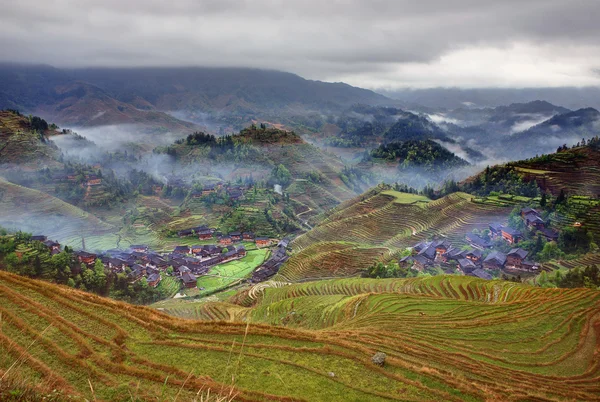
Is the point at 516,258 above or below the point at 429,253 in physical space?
above

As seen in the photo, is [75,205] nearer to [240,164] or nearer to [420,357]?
[240,164]

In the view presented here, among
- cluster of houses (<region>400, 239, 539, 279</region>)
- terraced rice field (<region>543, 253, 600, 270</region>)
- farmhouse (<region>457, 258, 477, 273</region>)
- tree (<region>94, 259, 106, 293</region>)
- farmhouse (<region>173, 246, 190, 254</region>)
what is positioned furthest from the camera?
farmhouse (<region>173, 246, 190, 254</region>)

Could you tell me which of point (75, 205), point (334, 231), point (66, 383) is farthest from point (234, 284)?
point (75, 205)

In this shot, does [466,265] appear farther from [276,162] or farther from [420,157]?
[420,157]

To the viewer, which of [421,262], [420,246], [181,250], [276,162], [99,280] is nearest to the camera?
[99,280]

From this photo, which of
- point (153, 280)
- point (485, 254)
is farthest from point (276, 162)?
point (485, 254)

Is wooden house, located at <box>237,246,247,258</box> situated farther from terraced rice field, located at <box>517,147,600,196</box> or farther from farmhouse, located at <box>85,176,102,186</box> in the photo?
terraced rice field, located at <box>517,147,600,196</box>

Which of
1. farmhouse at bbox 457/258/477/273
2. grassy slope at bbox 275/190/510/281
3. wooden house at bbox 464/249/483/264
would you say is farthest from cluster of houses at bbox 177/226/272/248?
wooden house at bbox 464/249/483/264
